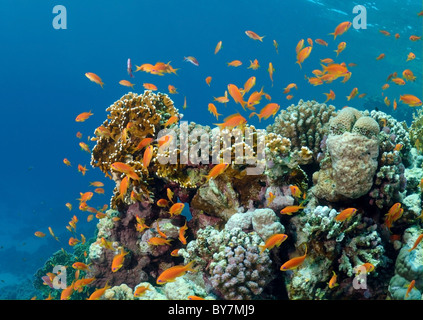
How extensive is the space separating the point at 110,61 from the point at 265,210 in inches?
4315

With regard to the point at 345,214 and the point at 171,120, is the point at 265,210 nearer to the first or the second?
the point at 345,214

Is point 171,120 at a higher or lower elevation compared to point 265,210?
higher

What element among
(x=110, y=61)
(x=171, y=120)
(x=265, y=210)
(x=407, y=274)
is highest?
(x=110, y=61)

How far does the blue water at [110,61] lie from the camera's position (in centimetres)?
4409

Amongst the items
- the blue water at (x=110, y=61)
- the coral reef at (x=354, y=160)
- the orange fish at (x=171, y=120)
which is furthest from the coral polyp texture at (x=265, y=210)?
the blue water at (x=110, y=61)

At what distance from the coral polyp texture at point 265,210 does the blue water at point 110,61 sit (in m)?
32.2

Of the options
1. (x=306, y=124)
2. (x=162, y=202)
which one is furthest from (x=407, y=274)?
(x=162, y=202)

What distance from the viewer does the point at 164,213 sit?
18.4 ft

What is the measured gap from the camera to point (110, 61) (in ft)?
326

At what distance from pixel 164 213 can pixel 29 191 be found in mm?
67159

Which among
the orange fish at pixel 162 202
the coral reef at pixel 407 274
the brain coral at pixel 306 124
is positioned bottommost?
the coral reef at pixel 407 274

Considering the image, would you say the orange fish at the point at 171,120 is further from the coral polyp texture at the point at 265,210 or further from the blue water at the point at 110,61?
the blue water at the point at 110,61
